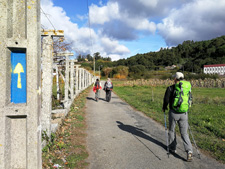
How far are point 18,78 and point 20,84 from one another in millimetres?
96

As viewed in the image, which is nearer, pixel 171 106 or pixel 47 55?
pixel 171 106

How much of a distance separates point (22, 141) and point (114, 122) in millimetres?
4854

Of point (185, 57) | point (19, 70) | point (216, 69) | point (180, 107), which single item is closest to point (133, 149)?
point (180, 107)

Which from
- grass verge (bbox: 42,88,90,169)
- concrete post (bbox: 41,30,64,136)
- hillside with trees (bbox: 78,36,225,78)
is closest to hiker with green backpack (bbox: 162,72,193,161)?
grass verge (bbox: 42,88,90,169)

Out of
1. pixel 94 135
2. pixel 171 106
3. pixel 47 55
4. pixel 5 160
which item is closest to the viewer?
pixel 5 160

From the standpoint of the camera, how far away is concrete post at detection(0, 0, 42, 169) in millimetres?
2451

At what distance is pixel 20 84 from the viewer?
2621 mm

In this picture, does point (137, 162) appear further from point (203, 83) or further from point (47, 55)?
point (203, 83)

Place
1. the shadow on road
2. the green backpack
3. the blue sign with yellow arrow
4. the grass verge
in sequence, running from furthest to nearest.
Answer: the shadow on road, the green backpack, the grass verge, the blue sign with yellow arrow

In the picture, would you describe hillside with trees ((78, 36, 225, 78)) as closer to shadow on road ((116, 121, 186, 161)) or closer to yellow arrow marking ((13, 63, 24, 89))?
shadow on road ((116, 121, 186, 161))

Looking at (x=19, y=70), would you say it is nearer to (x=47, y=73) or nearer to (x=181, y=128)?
(x=47, y=73)

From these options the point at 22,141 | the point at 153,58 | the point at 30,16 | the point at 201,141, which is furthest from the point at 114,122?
the point at 153,58

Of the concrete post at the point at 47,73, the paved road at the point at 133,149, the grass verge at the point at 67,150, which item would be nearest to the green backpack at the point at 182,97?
the paved road at the point at 133,149

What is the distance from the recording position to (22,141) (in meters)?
2.63
